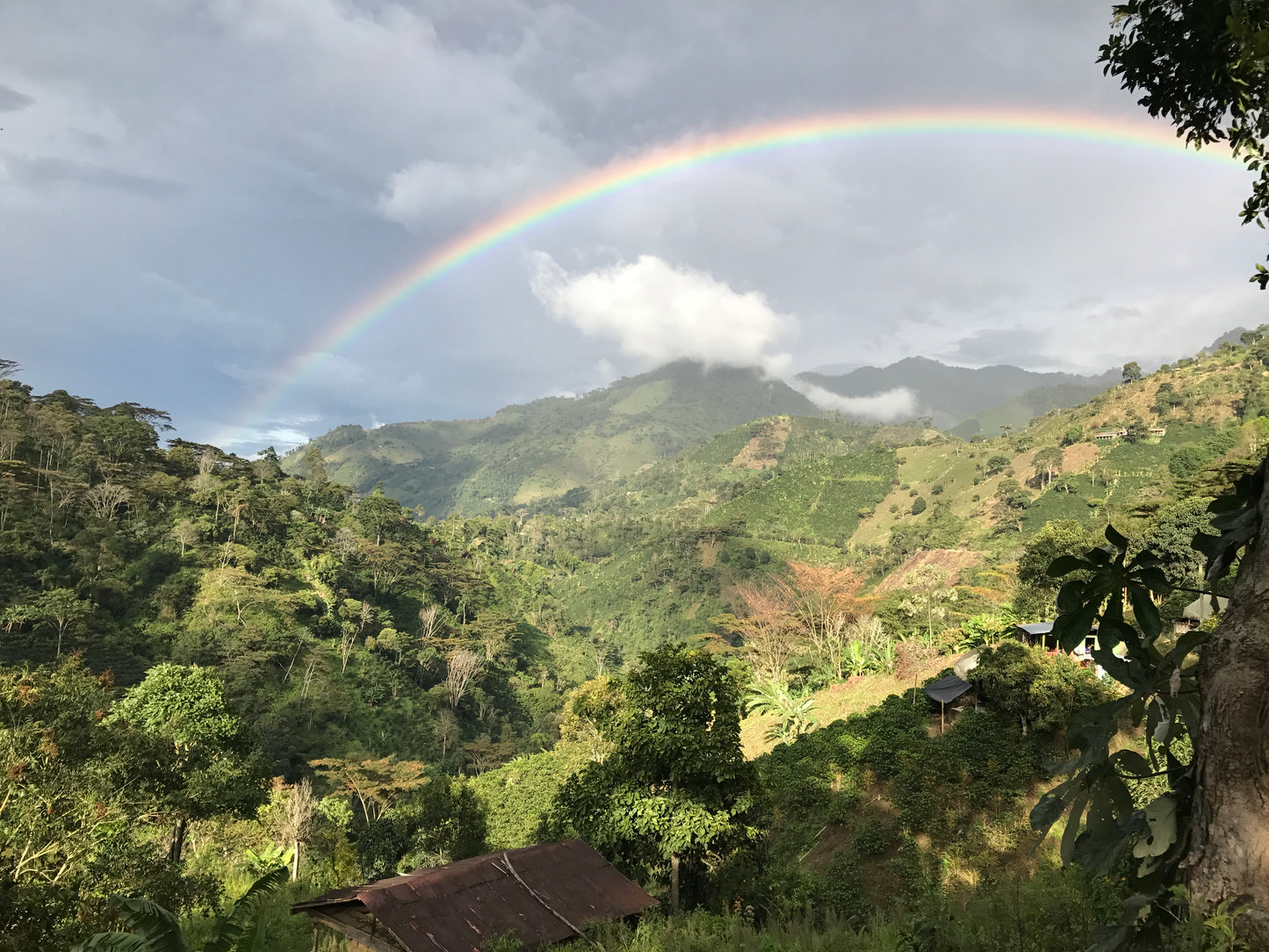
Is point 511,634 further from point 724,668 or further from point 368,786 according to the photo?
point 724,668

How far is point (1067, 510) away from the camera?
5559 cm

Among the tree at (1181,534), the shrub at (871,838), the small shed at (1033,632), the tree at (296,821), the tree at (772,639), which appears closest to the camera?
the shrub at (871,838)

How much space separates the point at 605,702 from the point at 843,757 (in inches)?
319

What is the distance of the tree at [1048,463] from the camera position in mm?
62500

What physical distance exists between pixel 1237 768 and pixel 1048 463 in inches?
2823

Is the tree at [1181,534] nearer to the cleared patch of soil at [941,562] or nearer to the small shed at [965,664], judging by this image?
the small shed at [965,664]

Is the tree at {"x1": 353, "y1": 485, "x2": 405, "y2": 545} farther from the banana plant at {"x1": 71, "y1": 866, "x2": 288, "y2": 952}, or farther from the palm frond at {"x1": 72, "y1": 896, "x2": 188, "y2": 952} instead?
the palm frond at {"x1": 72, "y1": 896, "x2": 188, "y2": 952}

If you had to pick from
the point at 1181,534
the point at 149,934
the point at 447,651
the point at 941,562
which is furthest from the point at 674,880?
the point at 941,562

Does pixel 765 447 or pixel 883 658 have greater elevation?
pixel 765 447

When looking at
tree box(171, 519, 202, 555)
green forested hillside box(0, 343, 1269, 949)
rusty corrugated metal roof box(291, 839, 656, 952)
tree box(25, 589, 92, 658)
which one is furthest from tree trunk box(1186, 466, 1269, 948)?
tree box(171, 519, 202, 555)

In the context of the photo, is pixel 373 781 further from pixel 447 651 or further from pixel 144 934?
pixel 144 934

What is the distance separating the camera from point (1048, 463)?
63.1 m

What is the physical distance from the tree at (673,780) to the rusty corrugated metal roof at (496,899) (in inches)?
32.5

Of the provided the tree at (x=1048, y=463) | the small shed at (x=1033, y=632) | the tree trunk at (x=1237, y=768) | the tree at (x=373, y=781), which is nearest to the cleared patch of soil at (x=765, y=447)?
the tree at (x=1048, y=463)
